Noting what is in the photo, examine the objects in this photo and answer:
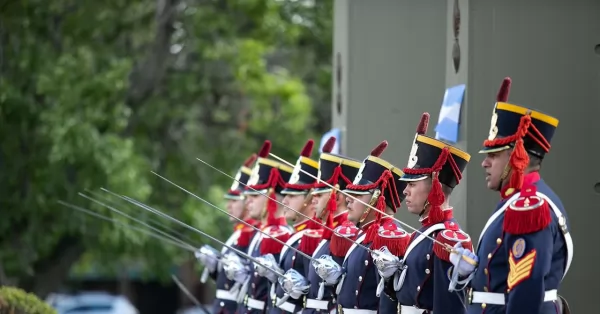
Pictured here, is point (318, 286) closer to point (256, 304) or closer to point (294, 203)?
point (294, 203)

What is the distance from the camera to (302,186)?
11.9m

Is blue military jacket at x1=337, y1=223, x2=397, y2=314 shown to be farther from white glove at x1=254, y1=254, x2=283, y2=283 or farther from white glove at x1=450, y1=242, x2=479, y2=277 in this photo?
white glove at x1=450, y1=242, x2=479, y2=277

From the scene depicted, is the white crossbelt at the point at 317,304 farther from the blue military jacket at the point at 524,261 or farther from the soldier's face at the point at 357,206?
the blue military jacket at the point at 524,261

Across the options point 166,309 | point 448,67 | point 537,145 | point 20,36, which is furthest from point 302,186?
point 166,309

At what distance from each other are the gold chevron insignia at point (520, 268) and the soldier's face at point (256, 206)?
5.69m

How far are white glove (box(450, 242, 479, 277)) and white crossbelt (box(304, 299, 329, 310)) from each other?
2.72 meters

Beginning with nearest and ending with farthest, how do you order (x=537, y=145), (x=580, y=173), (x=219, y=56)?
(x=537, y=145) < (x=580, y=173) < (x=219, y=56)

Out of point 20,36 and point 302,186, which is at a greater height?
point 20,36

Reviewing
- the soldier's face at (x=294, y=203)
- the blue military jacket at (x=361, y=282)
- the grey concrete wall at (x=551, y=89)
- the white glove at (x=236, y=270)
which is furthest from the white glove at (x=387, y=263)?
the white glove at (x=236, y=270)

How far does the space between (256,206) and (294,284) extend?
8.02 ft

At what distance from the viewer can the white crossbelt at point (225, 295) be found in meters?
13.6

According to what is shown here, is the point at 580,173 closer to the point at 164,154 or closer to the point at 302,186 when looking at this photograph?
the point at 302,186

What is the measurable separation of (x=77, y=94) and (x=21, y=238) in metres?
2.61

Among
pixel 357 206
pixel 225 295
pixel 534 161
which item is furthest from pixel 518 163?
pixel 225 295
